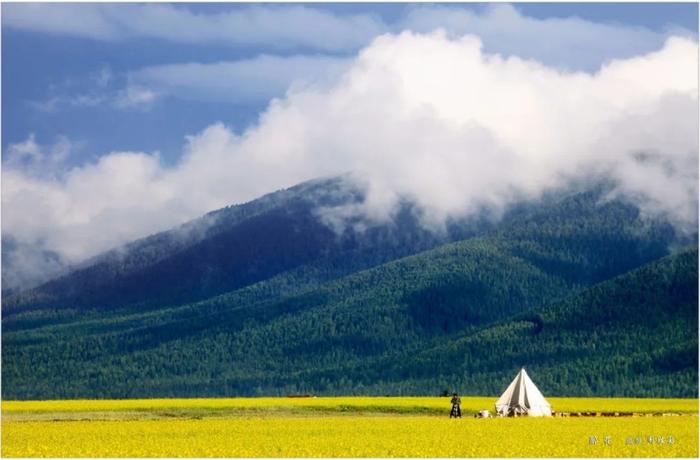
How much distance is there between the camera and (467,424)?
10200 centimetres

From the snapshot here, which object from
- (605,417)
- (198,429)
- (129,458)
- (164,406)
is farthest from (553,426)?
(164,406)

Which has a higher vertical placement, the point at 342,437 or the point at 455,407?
the point at 455,407

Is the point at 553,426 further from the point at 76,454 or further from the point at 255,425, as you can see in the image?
the point at 76,454

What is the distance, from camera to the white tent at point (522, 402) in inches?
4751

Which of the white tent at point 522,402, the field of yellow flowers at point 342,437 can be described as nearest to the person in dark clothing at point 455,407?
the white tent at point 522,402

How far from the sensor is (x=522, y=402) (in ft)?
397

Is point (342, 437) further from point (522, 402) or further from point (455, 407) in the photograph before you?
point (522, 402)

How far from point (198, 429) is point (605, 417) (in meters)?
37.0

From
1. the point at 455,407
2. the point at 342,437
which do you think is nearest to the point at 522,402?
the point at 455,407

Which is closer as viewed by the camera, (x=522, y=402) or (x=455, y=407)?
(x=455, y=407)

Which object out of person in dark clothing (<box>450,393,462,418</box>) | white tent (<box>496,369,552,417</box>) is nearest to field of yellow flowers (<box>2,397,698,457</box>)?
person in dark clothing (<box>450,393,462,418</box>)

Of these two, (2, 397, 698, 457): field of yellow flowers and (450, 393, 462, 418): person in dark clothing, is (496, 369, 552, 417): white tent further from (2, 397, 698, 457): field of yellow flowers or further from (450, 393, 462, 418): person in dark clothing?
(2, 397, 698, 457): field of yellow flowers

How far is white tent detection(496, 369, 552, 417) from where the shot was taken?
121 meters

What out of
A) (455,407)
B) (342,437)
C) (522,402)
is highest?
(522,402)
